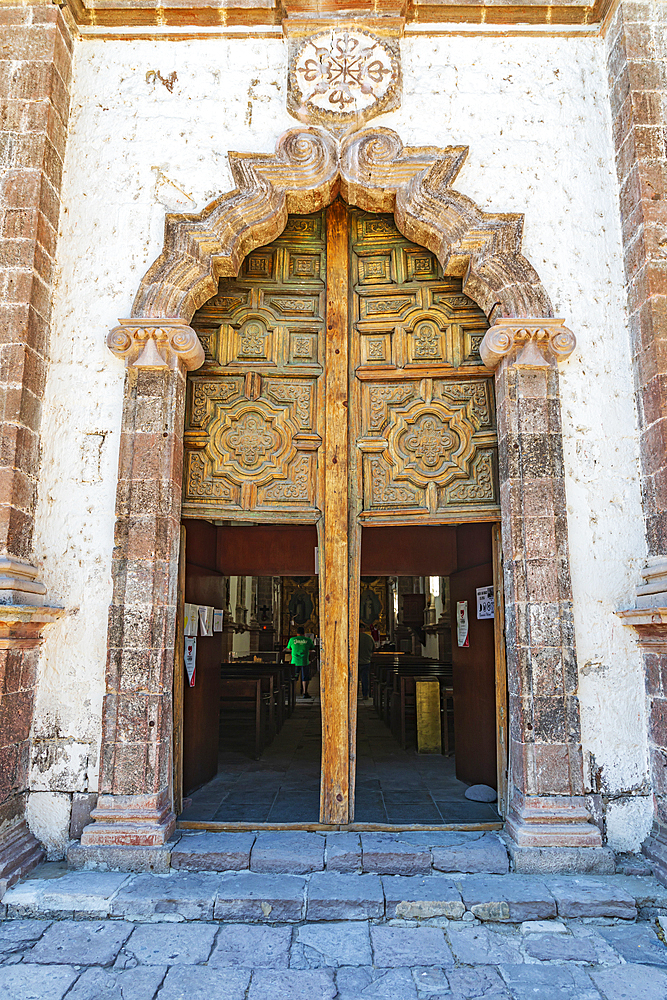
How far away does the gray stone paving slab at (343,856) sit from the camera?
331cm

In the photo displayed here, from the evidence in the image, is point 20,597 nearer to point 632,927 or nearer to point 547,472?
point 547,472

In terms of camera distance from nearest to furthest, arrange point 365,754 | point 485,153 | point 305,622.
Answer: point 485,153
point 365,754
point 305,622

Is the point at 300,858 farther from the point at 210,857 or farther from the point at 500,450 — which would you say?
the point at 500,450

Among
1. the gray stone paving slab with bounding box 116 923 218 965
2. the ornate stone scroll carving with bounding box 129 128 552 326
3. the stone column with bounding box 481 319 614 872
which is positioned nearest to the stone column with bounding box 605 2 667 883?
the stone column with bounding box 481 319 614 872

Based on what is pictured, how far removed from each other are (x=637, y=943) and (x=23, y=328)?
425cm

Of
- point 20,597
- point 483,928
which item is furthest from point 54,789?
point 483,928

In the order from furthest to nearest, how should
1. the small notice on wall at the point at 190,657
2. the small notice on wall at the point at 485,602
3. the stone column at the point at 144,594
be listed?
the small notice on wall at the point at 485,602
the small notice on wall at the point at 190,657
the stone column at the point at 144,594

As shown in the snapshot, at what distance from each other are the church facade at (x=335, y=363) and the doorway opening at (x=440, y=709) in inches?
28.4

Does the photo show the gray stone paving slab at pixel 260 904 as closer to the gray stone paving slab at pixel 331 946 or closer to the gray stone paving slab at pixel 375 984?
the gray stone paving slab at pixel 331 946

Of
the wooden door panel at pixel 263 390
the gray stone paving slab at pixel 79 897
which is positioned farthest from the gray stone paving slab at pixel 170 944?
the wooden door panel at pixel 263 390

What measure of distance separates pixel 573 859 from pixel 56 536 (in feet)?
10.5

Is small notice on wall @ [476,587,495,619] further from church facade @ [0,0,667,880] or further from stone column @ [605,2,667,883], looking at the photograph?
stone column @ [605,2,667,883]

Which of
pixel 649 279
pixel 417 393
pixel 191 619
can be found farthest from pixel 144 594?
pixel 649 279

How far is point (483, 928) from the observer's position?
298cm
